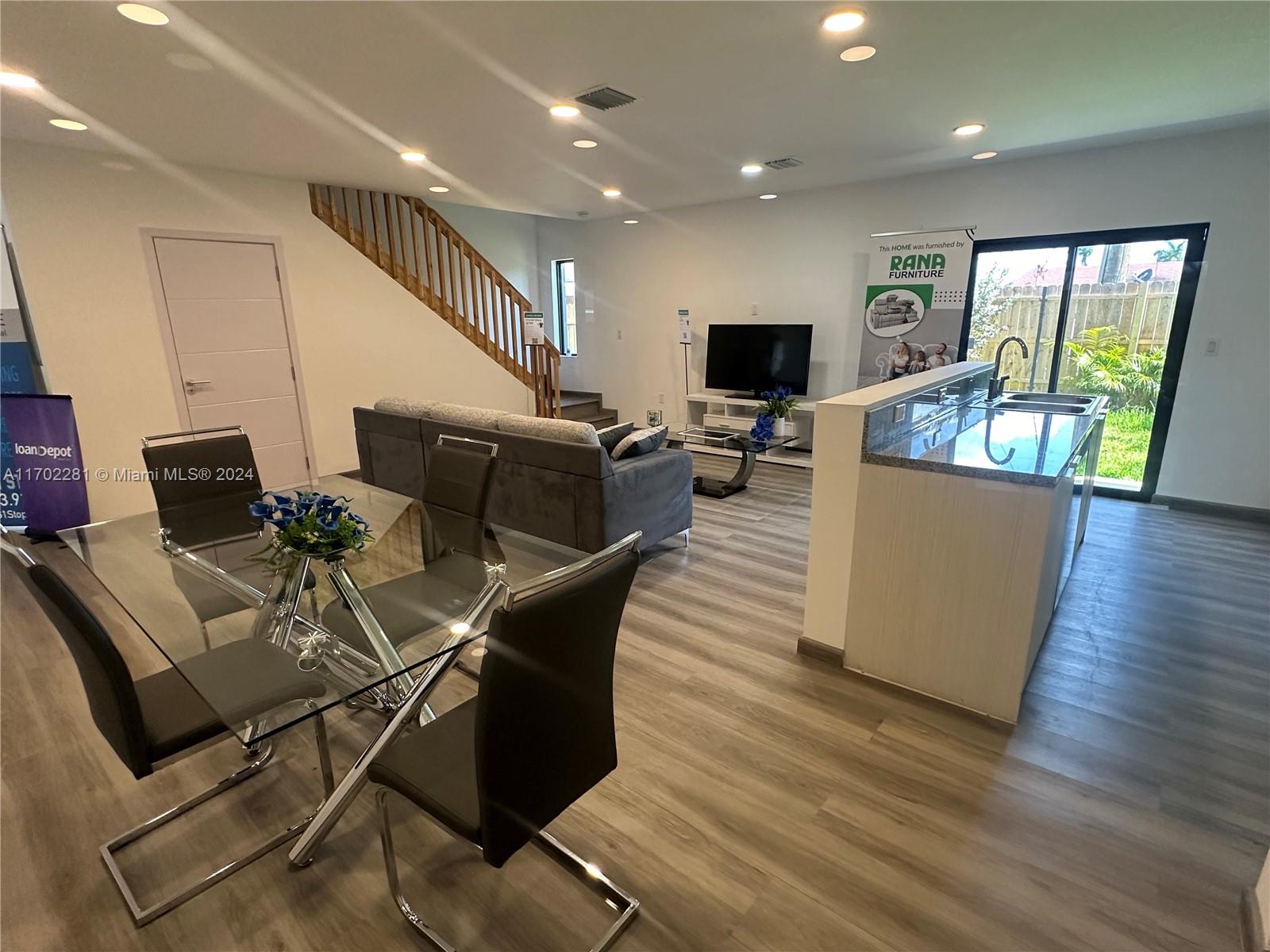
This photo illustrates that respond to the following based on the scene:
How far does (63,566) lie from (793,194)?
6.40m

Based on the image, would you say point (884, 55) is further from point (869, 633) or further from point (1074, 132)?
point (869, 633)

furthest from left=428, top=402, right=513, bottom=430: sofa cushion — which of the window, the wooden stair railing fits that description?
the window

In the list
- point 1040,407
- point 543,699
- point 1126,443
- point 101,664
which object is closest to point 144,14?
point 101,664

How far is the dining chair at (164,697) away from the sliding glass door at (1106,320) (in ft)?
18.1

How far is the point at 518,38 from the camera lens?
243 centimetres

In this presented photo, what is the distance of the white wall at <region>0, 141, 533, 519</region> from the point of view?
13.0 ft

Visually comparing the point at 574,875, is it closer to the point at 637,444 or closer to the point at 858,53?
the point at 637,444

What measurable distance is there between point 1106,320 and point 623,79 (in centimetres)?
412

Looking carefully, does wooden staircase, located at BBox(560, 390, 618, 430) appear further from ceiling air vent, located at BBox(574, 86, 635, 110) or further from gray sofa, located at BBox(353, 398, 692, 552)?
ceiling air vent, located at BBox(574, 86, 635, 110)

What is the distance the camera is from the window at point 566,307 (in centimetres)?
808

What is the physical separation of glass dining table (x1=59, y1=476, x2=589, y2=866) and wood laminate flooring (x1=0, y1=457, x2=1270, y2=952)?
297 mm

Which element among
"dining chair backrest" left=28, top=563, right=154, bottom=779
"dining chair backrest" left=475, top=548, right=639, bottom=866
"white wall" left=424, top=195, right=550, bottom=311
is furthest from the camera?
"white wall" left=424, top=195, right=550, bottom=311

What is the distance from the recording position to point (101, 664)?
1306 millimetres

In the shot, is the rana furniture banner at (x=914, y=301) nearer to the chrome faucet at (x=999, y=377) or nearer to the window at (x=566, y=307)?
the chrome faucet at (x=999, y=377)
